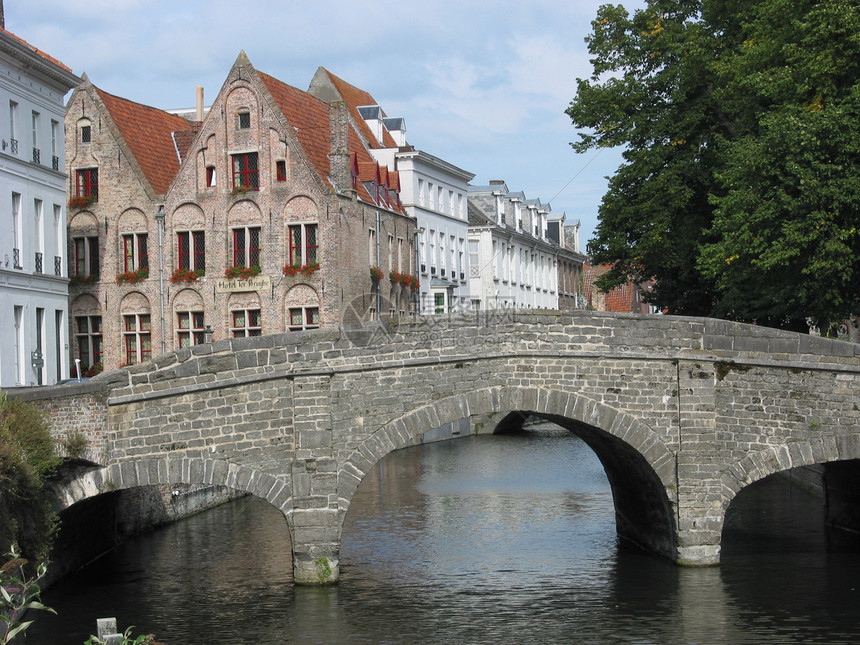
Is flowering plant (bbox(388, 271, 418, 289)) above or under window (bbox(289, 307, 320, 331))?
above

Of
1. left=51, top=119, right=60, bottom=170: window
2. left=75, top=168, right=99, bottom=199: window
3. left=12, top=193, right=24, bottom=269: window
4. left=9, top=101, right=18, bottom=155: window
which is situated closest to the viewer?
left=9, top=101, right=18, bottom=155: window

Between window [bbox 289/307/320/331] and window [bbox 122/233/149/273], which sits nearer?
window [bbox 289/307/320/331]

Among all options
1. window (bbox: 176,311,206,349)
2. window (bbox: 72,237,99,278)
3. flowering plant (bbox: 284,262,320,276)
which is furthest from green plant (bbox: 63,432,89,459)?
window (bbox: 72,237,99,278)

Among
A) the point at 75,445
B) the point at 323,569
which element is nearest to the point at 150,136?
the point at 75,445

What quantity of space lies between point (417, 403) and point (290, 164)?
78.6 feet

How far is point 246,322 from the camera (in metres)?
42.7

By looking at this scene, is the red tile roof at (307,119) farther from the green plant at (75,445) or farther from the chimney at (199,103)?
the green plant at (75,445)

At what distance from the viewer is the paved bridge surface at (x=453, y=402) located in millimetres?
19516

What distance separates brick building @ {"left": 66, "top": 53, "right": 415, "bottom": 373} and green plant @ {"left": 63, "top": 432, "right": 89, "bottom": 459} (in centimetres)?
2212

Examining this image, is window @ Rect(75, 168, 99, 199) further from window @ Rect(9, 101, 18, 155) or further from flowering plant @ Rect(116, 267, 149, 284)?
window @ Rect(9, 101, 18, 155)

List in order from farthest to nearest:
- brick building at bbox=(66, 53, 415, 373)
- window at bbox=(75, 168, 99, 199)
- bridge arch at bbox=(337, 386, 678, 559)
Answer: window at bbox=(75, 168, 99, 199)
brick building at bbox=(66, 53, 415, 373)
bridge arch at bbox=(337, 386, 678, 559)

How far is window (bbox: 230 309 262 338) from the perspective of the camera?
42656 millimetres

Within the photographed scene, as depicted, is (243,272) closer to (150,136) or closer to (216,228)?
(216,228)

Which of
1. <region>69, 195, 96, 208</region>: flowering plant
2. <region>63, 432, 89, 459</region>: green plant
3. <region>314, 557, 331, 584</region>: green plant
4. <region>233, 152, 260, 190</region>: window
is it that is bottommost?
<region>314, 557, 331, 584</region>: green plant
